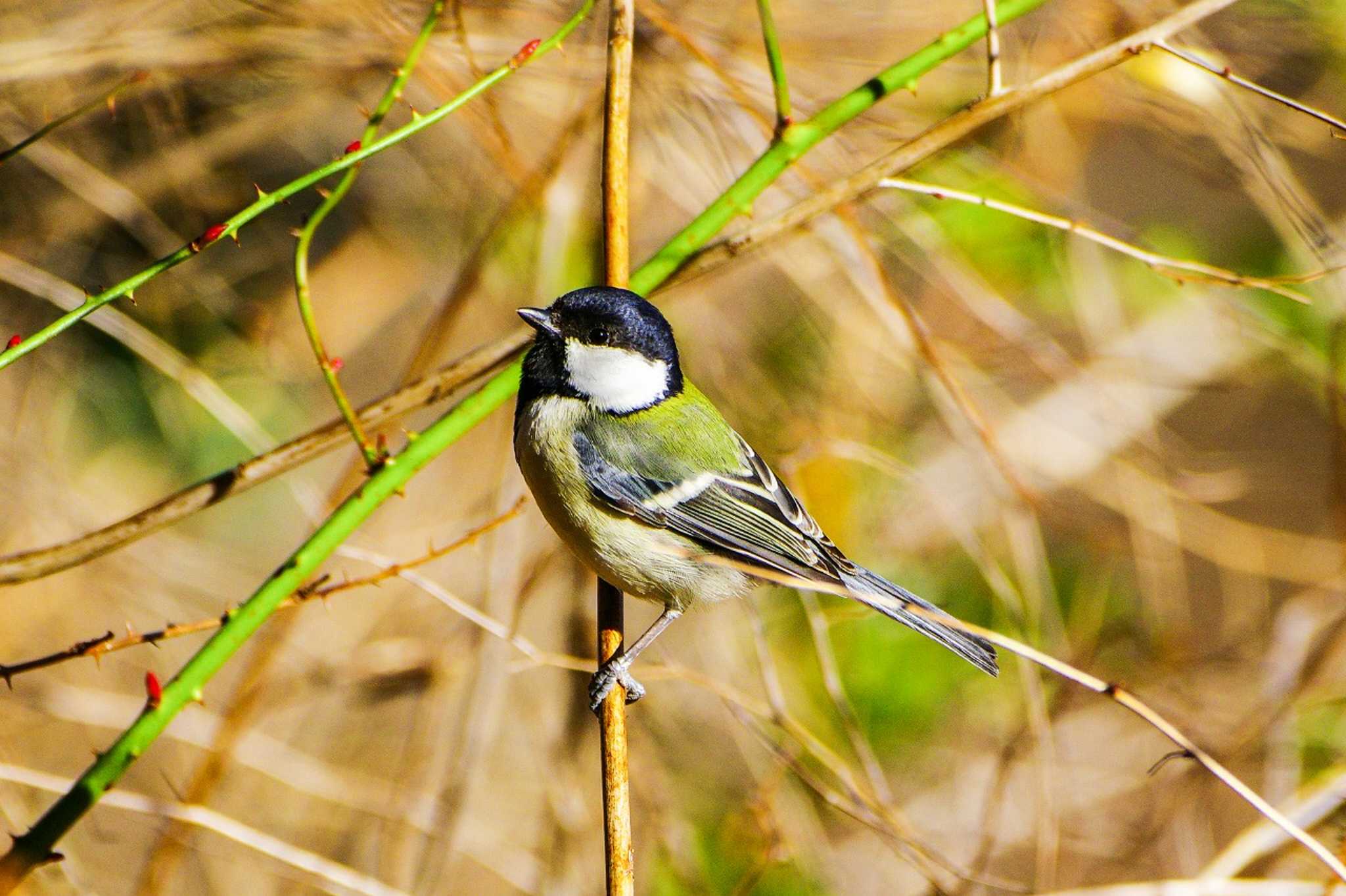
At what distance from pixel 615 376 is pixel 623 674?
0.67m

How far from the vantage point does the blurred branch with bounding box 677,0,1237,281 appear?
186 centimetres

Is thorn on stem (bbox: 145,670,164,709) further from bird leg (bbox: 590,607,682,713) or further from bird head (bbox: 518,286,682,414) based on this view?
bird head (bbox: 518,286,682,414)

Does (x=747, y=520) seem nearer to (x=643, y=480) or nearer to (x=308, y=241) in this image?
(x=643, y=480)

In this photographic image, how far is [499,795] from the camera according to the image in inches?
138

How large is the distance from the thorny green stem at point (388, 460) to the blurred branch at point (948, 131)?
0.07m

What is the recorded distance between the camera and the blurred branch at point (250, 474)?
1.85 m

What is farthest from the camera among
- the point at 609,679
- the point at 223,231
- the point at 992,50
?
the point at 609,679

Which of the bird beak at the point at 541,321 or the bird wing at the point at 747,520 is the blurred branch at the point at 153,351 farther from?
the bird wing at the point at 747,520

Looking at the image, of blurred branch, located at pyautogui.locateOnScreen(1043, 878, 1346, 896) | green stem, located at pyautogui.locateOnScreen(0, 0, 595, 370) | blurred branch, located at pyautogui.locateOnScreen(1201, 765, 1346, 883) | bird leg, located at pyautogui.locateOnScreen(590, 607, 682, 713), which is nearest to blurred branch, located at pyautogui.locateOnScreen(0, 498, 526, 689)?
green stem, located at pyautogui.locateOnScreen(0, 0, 595, 370)

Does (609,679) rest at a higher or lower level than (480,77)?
lower

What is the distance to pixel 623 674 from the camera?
232 centimetres

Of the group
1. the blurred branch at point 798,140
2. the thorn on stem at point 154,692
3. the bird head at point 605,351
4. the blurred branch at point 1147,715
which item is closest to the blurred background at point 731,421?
the bird head at point 605,351

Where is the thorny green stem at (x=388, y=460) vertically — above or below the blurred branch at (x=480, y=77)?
below

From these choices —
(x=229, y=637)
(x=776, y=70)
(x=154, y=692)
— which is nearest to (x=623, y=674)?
(x=229, y=637)
